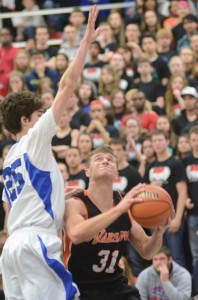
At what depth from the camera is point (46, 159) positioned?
276 inches

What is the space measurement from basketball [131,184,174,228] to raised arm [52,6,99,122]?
87 cm

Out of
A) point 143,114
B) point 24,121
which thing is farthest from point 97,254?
point 143,114

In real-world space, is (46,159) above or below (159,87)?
above

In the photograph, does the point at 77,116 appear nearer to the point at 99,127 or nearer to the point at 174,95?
the point at 99,127

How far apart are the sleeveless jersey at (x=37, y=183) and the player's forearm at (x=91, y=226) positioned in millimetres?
193

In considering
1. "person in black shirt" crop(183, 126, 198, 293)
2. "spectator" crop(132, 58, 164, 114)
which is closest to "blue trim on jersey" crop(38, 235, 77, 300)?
"person in black shirt" crop(183, 126, 198, 293)

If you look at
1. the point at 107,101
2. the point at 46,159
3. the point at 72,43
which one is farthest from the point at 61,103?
the point at 72,43

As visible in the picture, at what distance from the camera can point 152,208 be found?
700 cm

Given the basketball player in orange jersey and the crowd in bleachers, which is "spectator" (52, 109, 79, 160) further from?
the basketball player in orange jersey

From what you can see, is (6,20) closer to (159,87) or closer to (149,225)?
(159,87)

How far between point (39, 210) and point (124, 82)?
8.81 m

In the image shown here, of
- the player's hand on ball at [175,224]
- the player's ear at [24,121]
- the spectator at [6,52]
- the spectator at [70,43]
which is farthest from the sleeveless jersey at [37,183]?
the spectator at [70,43]

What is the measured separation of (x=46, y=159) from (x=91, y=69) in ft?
30.5

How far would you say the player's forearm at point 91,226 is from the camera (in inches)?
267
